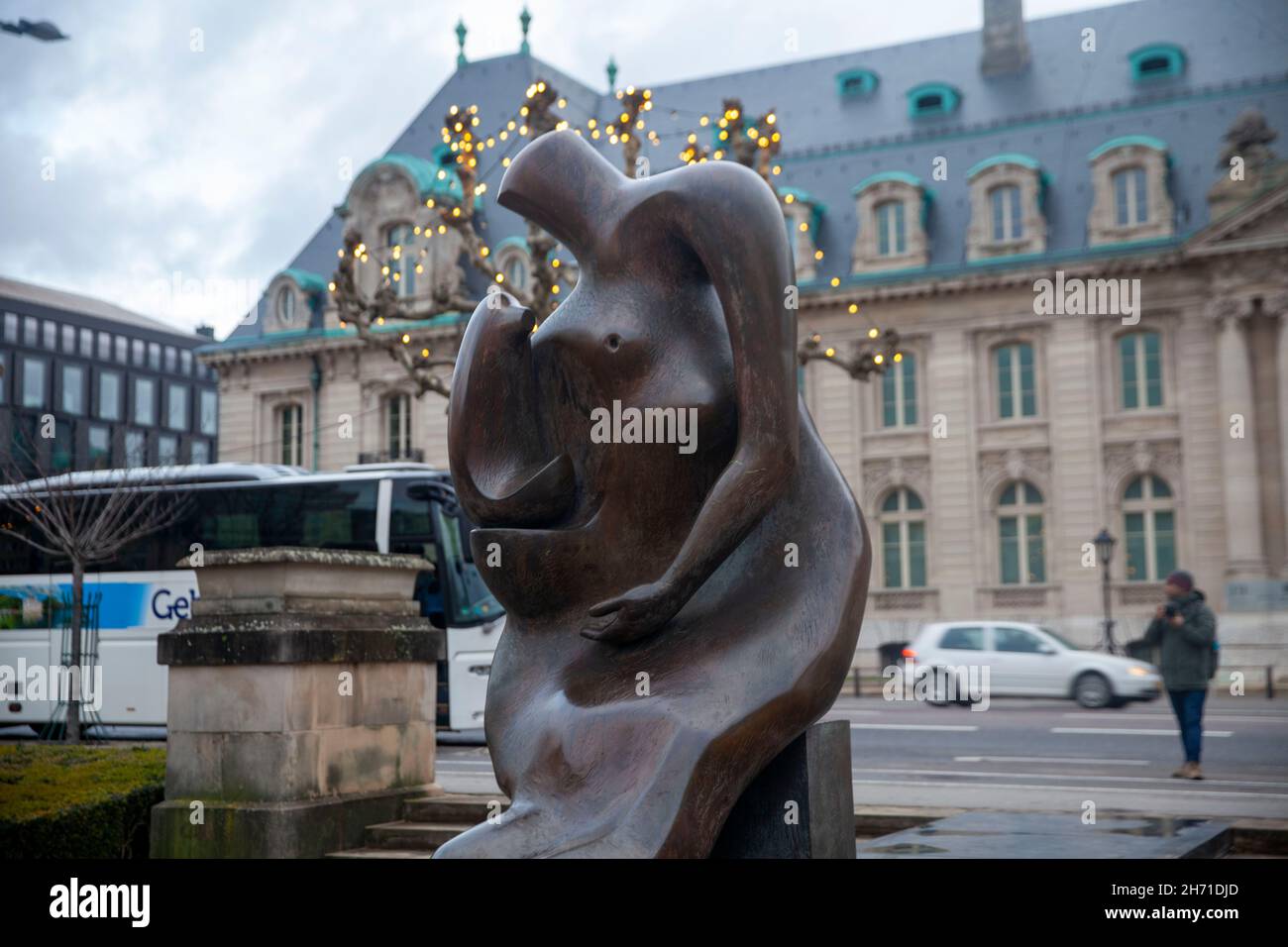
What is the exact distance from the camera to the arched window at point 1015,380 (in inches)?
1576

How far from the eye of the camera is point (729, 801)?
179 inches

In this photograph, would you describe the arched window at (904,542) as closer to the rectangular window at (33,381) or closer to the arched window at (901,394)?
the arched window at (901,394)

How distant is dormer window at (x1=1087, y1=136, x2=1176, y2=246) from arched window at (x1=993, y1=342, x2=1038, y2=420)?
348cm

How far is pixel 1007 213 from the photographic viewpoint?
40.4 meters

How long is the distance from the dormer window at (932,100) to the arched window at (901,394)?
7.69 m

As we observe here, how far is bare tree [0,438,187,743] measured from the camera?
18.6 metres

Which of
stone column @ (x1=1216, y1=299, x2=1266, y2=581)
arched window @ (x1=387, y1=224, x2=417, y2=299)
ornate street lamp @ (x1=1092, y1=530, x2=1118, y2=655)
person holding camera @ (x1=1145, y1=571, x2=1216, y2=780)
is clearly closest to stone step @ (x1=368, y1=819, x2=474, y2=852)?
person holding camera @ (x1=1145, y1=571, x2=1216, y2=780)

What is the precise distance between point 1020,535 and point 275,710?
1304 inches

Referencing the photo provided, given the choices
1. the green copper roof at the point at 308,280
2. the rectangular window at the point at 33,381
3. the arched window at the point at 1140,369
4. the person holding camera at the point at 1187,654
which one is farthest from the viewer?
the rectangular window at the point at 33,381

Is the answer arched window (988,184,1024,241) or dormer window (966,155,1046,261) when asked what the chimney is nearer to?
dormer window (966,155,1046,261)

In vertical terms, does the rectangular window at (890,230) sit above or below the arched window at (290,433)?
above

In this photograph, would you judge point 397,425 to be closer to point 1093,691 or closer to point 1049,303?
point 1049,303

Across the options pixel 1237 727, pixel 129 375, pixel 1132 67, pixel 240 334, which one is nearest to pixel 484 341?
pixel 1237 727

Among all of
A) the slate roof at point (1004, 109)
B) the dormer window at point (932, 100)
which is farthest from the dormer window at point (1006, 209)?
the dormer window at point (932, 100)
